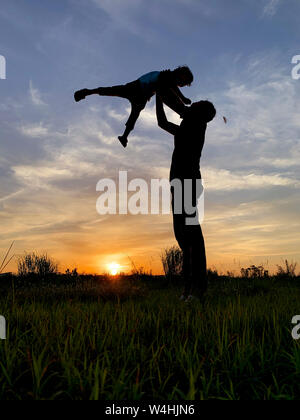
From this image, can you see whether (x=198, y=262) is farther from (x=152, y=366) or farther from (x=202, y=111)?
(x=152, y=366)

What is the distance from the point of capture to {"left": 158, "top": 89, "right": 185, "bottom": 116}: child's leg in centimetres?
604

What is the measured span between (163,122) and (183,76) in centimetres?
120

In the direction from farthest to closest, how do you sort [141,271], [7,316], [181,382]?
[141,271], [7,316], [181,382]

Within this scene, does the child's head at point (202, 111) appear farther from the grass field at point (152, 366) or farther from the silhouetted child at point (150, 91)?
the grass field at point (152, 366)

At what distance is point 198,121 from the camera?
18.5ft

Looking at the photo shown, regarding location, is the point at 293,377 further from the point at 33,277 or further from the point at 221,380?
the point at 33,277

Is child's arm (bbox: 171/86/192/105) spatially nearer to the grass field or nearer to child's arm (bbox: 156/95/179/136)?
child's arm (bbox: 156/95/179/136)

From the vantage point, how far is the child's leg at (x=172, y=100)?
6.04 metres

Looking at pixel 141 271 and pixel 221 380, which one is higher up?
pixel 141 271

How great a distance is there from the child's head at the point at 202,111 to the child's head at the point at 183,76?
0.93 meters

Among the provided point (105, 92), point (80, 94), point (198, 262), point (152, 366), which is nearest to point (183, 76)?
point (105, 92)

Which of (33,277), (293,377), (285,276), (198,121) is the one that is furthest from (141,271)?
(293,377)

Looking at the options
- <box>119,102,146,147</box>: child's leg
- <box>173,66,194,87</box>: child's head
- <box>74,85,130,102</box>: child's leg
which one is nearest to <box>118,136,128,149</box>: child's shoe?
<box>119,102,146,147</box>: child's leg
